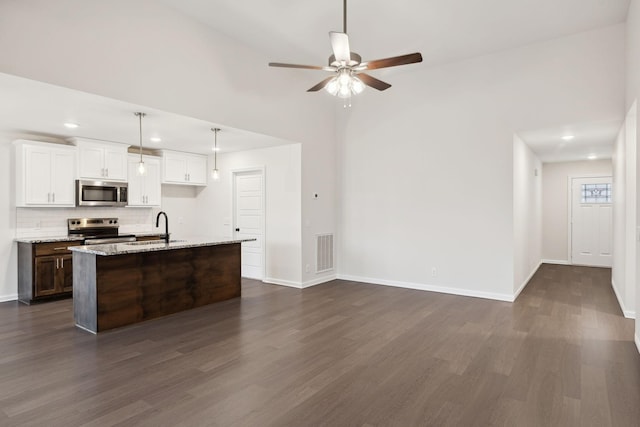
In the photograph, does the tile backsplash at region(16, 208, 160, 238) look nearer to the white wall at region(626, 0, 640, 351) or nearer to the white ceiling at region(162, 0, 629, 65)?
the white ceiling at region(162, 0, 629, 65)

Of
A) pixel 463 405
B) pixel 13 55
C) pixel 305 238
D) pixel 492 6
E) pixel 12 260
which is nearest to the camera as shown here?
pixel 463 405

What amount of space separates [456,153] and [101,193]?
5.92 m

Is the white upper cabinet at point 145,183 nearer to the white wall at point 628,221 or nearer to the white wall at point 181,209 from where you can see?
the white wall at point 181,209

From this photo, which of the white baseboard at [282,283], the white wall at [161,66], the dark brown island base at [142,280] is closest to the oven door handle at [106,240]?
the dark brown island base at [142,280]

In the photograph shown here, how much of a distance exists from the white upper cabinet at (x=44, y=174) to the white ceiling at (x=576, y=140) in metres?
7.01

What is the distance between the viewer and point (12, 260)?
219 inches

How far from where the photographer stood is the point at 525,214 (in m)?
6.46

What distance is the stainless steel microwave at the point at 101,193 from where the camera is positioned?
5.92 metres

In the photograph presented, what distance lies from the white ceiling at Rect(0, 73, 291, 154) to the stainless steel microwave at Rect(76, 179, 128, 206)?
2.48 feet

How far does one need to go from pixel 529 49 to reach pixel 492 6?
4.35ft

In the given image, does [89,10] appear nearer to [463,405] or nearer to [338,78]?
[338,78]

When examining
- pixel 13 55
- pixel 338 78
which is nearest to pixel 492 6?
pixel 338 78

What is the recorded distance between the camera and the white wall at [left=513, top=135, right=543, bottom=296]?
217 inches

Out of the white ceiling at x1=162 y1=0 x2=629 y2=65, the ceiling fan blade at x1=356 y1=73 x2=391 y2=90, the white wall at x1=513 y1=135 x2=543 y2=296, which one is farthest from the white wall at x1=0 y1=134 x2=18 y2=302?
the white wall at x1=513 y1=135 x2=543 y2=296
